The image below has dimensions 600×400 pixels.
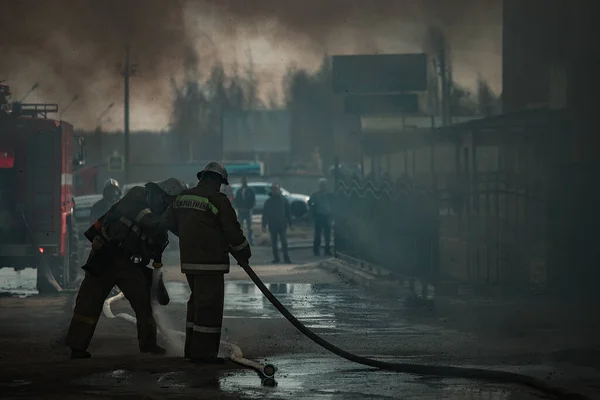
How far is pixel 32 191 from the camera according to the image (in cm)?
1923

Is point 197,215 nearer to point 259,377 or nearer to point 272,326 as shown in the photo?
point 259,377

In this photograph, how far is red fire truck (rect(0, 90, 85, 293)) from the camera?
62.9 ft

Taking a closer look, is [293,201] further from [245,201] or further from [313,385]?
[313,385]

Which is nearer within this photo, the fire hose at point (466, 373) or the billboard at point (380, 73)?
the fire hose at point (466, 373)

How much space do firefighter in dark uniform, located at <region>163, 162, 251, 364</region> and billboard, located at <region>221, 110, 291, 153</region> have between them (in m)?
72.8

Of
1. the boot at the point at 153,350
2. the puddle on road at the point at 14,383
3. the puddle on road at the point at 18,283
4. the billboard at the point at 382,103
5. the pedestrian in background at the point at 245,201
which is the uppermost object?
the billboard at the point at 382,103

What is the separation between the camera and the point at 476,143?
24.5 metres

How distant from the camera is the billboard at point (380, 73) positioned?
27953mm

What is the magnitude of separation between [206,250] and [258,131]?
7881 centimetres

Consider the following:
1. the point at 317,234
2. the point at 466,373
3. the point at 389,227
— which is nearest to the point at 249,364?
the point at 466,373

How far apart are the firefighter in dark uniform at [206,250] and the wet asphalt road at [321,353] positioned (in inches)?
13.8

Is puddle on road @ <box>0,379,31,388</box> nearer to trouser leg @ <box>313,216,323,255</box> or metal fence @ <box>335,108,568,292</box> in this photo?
metal fence @ <box>335,108,568,292</box>

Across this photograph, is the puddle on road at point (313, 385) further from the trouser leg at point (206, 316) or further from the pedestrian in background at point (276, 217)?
the pedestrian in background at point (276, 217)

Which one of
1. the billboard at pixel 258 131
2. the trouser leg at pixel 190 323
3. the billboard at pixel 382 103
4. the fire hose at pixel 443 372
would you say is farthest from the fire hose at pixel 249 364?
the billboard at pixel 258 131
